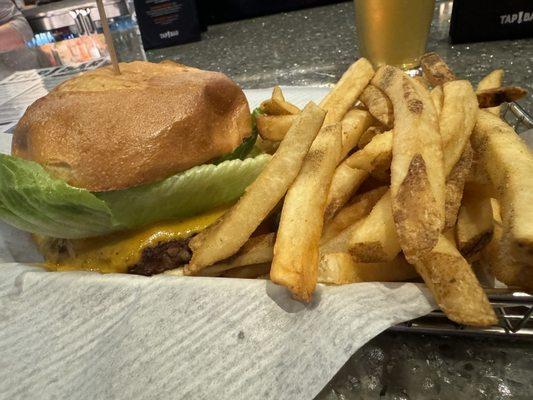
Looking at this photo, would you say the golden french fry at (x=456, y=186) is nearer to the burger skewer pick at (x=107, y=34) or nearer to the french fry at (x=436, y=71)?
the french fry at (x=436, y=71)

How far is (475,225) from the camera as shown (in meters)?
0.97

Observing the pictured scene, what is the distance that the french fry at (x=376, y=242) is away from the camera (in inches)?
35.2

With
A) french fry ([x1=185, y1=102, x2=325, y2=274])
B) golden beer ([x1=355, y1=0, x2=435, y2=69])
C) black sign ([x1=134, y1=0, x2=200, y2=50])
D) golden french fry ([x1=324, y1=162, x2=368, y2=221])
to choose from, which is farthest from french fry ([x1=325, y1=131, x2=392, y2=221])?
black sign ([x1=134, y1=0, x2=200, y2=50])

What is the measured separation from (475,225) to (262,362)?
560mm

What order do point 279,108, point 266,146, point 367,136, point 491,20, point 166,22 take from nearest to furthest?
point 367,136
point 279,108
point 266,146
point 491,20
point 166,22

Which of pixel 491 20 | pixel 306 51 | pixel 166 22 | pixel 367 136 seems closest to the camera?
pixel 367 136

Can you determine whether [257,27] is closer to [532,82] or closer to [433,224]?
[532,82]

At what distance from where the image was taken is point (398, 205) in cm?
86

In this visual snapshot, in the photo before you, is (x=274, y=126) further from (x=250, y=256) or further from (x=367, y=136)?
(x=250, y=256)

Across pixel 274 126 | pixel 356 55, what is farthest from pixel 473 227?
pixel 356 55

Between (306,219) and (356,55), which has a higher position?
(306,219)

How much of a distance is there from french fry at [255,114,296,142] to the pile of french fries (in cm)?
14

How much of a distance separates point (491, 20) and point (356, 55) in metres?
0.83

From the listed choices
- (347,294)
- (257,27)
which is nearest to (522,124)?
(347,294)
